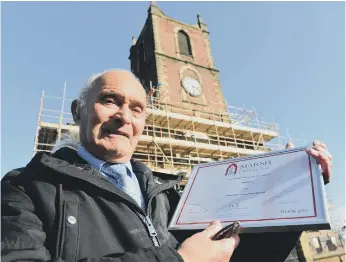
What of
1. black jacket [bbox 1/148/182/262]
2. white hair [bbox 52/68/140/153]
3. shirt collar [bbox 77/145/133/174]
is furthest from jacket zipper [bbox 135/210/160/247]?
white hair [bbox 52/68/140/153]

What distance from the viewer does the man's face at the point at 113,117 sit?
1.89 m

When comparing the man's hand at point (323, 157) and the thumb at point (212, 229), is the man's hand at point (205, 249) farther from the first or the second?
the man's hand at point (323, 157)

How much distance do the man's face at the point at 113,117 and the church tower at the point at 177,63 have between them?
14.1 m

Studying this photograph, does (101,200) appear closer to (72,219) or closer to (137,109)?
(72,219)

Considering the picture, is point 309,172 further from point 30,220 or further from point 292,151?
point 30,220

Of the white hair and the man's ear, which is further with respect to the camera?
the man's ear

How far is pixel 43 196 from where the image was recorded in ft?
4.58

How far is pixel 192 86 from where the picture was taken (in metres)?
18.9

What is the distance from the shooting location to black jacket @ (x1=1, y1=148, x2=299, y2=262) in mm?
1173

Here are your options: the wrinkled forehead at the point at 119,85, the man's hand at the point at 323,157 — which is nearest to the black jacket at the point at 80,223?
the man's hand at the point at 323,157

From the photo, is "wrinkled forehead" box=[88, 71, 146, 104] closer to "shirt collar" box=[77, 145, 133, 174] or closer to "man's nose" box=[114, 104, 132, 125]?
"man's nose" box=[114, 104, 132, 125]

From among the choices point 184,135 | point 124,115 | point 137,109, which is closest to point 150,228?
point 124,115

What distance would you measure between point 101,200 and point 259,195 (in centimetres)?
94

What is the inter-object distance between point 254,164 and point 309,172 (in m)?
Answer: 0.34
